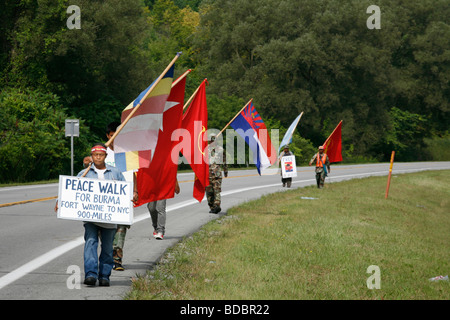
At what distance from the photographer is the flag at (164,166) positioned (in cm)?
981

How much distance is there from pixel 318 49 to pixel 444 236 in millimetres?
40461

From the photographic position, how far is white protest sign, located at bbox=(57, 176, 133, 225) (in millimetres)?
7840

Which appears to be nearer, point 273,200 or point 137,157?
point 137,157

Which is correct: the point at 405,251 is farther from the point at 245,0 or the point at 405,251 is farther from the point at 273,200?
the point at 245,0

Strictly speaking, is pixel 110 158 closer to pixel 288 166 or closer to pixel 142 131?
pixel 142 131

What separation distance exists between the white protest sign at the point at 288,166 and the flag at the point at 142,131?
52.5 feet

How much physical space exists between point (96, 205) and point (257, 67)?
50531 millimetres

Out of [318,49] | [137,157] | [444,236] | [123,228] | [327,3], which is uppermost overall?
[327,3]

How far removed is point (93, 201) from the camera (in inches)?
309

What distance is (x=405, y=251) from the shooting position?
1163cm

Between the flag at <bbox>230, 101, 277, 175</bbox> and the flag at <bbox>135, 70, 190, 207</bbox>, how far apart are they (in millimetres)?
6453

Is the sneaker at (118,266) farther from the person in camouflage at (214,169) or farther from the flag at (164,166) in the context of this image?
the person in camouflage at (214,169)

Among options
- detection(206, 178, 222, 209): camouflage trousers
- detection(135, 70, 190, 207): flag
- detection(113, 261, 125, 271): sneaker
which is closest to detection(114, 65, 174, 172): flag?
detection(135, 70, 190, 207): flag
